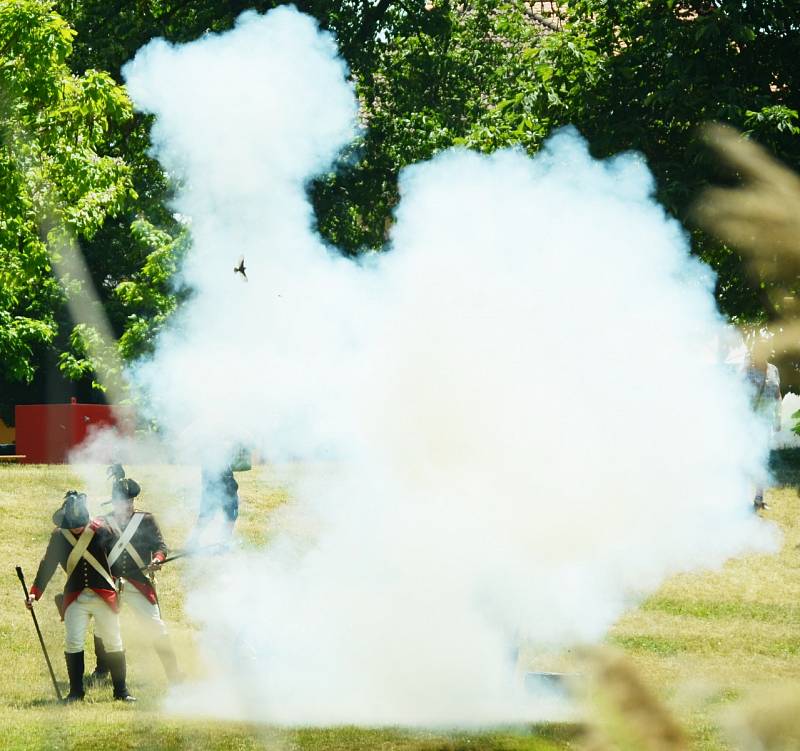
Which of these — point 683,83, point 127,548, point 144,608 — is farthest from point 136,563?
point 683,83

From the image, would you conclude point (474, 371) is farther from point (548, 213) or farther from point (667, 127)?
point (667, 127)

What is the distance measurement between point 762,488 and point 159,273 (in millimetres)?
9947

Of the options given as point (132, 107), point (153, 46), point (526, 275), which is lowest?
point (526, 275)

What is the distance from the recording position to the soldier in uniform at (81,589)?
966 centimetres

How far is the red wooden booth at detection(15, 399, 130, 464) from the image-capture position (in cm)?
2548

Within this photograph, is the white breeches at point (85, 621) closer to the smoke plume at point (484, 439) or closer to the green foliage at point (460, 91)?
the smoke plume at point (484, 439)

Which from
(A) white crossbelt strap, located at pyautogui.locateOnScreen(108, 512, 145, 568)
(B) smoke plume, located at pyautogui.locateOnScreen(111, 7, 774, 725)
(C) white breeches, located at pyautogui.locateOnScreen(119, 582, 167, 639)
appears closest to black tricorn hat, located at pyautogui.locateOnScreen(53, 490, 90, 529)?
(A) white crossbelt strap, located at pyautogui.locateOnScreen(108, 512, 145, 568)

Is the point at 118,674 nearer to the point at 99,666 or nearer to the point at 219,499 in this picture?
the point at 99,666

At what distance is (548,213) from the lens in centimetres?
939

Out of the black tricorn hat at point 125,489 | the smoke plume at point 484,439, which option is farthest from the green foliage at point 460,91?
the black tricorn hat at point 125,489

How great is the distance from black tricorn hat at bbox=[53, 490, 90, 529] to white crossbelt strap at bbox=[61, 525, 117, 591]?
0.06 m

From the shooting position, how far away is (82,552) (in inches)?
380

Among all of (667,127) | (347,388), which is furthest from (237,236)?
(667,127)

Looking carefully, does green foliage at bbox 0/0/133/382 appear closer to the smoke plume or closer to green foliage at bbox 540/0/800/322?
the smoke plume
